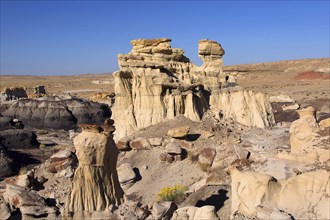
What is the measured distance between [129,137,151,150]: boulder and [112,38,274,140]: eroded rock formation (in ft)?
9.43

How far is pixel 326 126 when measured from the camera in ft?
63.5

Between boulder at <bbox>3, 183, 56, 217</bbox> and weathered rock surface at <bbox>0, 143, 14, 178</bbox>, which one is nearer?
boulder at <bbox>3, 183, 56, 217</bbox>

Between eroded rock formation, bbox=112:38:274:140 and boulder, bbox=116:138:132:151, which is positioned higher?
eroded rock formation, bbox=112:38:274:140

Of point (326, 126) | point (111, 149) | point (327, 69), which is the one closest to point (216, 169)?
point (326, 126)

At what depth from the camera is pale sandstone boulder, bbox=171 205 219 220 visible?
1241 centimetres

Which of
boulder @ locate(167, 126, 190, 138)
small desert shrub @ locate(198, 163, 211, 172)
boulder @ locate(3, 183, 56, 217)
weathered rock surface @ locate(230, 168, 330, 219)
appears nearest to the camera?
weathered rock surface @ locate(230, 168, 330, 219)

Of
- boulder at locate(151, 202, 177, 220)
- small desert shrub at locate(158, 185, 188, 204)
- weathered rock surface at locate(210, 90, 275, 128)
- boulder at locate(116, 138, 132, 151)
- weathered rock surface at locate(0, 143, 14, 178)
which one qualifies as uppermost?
weathered rock surface at locate(210, 90, 275, 128)

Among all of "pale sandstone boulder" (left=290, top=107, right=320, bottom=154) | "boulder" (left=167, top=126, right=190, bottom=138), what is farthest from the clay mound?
"pale sandstone boulder" (left=290, top=107, right=320, bottom=154)

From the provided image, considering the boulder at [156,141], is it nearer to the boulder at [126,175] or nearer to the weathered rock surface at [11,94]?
the boulder at [126,175]

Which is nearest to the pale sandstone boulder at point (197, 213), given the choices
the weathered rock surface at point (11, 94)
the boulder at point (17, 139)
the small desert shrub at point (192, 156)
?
the small desert shrub at point (192, 156)

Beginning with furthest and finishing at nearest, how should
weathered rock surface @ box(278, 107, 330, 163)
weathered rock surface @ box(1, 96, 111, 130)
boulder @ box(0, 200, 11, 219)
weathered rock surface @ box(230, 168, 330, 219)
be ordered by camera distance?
weathered rock surface @ box(1, 96, 111, 130) < weathered rock surface @ box(278, 107, 330, 163) < boulder @ box(0, 200, 11, 219) < weathered rock surface @ box(230, 168, 330, 219)

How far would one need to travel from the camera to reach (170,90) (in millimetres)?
25703

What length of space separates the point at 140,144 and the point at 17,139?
22.5 m

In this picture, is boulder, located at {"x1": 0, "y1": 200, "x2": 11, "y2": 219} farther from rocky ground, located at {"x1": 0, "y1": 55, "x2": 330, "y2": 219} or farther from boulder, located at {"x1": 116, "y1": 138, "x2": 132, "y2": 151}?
boulder, located at {"x1": 116, "y1": 138, "x2": 132, "y2": 151}
